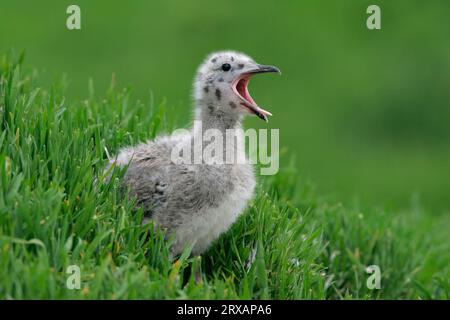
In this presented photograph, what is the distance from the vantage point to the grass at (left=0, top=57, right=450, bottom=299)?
5.29 meters

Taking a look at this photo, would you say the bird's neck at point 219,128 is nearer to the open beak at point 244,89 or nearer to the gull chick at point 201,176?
the gull chick at point 201,176

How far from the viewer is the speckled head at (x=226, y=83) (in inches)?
261

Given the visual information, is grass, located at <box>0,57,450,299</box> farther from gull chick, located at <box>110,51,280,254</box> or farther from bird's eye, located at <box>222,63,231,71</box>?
bird's eye, located at <box>222,63,231,71</box>

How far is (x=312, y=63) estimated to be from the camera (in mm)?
14500

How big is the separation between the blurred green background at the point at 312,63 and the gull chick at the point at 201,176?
6.39 metres

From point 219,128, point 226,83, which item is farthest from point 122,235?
point 226,83

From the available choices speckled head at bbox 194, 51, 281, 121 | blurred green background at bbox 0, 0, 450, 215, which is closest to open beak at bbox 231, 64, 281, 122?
speckled head at bbox 194, 51, 281, 121

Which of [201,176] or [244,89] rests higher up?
[244,89]

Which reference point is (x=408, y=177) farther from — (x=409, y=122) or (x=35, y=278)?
(x=35, y=278)

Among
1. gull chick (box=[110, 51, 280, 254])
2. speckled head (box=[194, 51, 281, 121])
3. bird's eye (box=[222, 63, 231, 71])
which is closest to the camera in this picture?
gull chick (box=[110, 51, 280, 254])

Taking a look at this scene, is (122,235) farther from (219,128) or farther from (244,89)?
(244,89)

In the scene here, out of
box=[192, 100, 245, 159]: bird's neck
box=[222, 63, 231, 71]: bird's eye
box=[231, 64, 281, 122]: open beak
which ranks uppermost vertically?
box=[222, 63, 231, 71]: bird's eye

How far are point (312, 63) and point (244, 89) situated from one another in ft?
25.4

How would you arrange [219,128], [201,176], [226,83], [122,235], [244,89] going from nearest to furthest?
[122,235] < [201,176] < [219,128] < [226,83] < [244,89]
